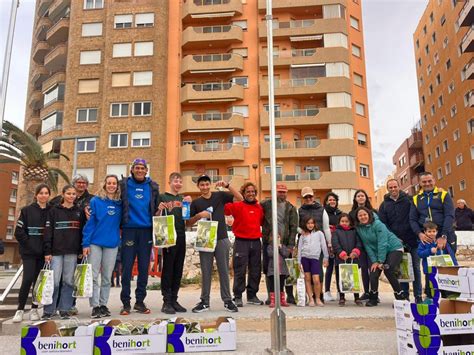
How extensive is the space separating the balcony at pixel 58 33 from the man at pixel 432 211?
36.0 m

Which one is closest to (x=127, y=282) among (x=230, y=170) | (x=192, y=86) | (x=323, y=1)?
(x=230, y=170)

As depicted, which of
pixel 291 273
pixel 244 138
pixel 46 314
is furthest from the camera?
pixel 244 138

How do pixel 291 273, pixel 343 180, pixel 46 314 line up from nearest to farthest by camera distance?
1. pixel 46 314
2. pixel 291 273
3. pixel 343 180

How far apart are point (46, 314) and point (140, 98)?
27718 millimetres

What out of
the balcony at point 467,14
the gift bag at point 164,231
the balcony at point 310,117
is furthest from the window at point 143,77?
the gift bag at point 164,231

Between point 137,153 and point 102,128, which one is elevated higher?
point 102,128

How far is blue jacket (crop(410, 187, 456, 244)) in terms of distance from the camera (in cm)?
653

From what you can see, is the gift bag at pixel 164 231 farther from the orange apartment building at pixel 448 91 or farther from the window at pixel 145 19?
the orange apartment building at pixel 448 91

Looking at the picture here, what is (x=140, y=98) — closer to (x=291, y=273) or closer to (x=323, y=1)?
(x=323, y=1)

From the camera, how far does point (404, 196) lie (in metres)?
7.38

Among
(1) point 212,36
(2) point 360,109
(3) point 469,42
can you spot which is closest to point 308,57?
(2) point 360,109

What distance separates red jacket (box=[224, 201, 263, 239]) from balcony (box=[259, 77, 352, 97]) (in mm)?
25252

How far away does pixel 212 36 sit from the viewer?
106 ft

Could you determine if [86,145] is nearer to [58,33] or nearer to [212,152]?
[212,152]
